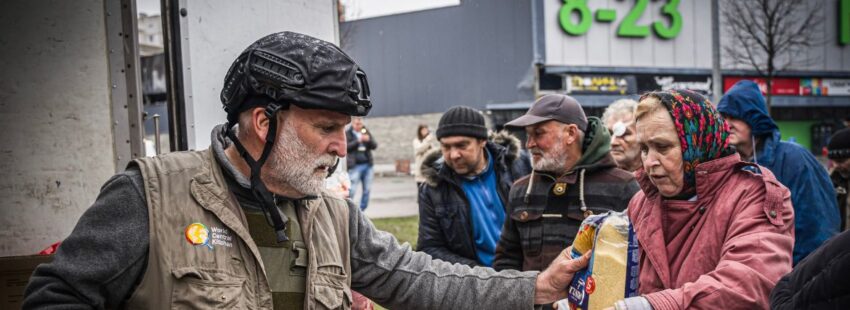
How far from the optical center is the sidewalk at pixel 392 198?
14099 mm

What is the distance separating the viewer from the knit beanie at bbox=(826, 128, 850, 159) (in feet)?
19.4

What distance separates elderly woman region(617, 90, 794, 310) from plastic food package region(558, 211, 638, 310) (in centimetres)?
5

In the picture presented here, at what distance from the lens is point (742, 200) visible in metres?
2.45

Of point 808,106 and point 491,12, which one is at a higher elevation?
point 491,12

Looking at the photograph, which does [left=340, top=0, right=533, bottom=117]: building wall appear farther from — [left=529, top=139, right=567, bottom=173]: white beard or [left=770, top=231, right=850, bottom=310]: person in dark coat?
[left=770, top=231, right=850, bottom=310]: person in dark coat

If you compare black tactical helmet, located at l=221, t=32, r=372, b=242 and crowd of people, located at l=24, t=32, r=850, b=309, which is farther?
black tactical helmet, located at l=221, t=32, r=372, b=242

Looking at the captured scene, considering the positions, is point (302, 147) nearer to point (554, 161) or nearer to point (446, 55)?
point (554, 161)

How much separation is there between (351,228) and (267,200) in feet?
1.42

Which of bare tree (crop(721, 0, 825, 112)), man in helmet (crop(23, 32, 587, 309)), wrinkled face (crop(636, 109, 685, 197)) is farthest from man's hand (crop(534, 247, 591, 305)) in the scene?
bare tree (crop(721, 0, 825, 112))

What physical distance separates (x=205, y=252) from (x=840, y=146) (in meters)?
5.68

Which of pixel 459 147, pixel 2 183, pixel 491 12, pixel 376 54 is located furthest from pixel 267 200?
pixel 376 54

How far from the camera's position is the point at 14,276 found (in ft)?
12.9

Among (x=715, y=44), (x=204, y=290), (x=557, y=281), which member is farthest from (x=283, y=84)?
(x=715, y=44)

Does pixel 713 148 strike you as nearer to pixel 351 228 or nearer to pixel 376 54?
pixel 351 228
